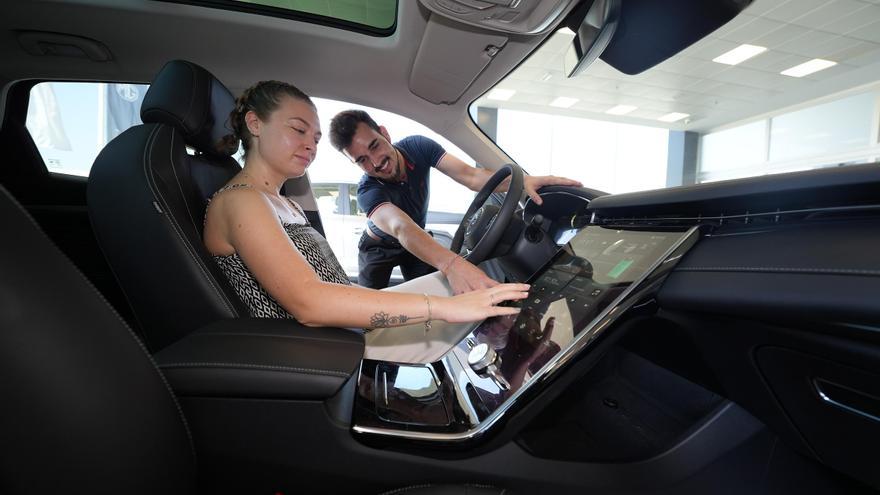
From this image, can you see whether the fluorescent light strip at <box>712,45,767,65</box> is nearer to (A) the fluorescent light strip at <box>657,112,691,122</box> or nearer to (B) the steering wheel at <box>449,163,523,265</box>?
(A) the fluorescent light strip at <box>657,112,691,122</box>

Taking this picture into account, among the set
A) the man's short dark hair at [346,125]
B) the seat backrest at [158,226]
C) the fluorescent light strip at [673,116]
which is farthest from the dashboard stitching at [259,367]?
the fluorescent light strip at [673,116]

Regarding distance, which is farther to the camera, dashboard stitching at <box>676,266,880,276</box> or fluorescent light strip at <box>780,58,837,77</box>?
fluorescent light strip at <box>780,58,837,77</box>

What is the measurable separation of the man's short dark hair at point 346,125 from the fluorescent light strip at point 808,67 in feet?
22.5

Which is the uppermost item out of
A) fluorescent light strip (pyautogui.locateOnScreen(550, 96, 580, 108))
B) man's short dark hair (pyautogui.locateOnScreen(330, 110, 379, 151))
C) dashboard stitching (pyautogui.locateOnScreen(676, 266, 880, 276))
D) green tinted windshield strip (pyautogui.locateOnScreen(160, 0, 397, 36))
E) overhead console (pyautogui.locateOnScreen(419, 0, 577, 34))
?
fluorescent light strip (pyautogui.locateOnScreen(550, 96, 580, 108))

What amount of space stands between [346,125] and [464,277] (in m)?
1.20

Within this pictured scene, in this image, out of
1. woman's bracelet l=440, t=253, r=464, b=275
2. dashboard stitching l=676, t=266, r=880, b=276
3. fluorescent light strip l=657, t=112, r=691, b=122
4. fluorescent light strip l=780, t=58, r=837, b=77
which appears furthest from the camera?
fluorescent light strip l=657, t=112, r=691, b=122

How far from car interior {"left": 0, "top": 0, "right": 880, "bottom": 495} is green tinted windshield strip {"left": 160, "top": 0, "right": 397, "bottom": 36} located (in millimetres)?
455

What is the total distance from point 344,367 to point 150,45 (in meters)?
1.88

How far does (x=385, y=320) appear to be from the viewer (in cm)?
87

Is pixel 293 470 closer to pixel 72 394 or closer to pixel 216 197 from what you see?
pixel 72 394

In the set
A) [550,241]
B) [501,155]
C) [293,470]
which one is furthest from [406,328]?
[501,155]

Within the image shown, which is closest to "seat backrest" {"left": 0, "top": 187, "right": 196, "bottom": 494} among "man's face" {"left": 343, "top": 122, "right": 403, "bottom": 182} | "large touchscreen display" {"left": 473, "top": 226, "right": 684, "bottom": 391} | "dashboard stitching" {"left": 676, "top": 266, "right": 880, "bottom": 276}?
"large touchscreen display" {"left": 473, "top": 226, "right": 684, "bottom": 391}

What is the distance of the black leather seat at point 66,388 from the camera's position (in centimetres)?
44

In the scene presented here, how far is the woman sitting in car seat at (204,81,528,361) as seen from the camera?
859mm
